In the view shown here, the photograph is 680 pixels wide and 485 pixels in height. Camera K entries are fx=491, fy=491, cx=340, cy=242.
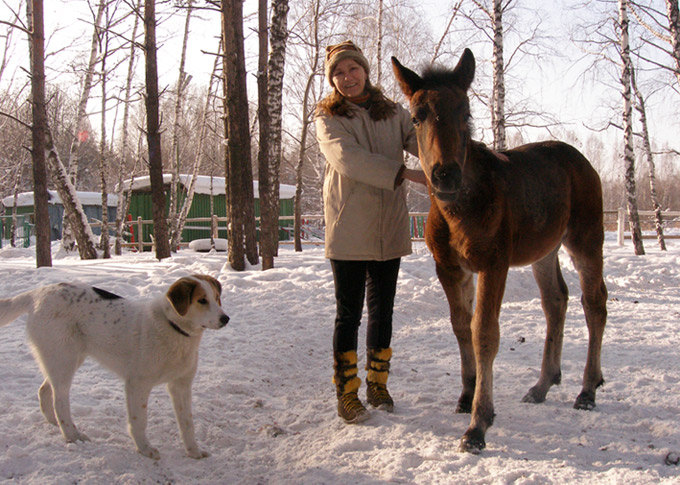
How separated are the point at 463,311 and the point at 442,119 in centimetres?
145

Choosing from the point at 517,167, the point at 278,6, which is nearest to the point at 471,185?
the point at 517,167

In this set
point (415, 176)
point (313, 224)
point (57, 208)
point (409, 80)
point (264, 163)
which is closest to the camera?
point (409, 80)

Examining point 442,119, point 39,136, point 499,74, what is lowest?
point 442,119

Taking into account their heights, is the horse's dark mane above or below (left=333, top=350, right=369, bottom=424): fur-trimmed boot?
above

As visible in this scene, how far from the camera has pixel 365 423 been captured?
11.4ft

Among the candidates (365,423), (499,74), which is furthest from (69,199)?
(499,74)

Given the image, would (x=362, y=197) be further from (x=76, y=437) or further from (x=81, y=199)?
(x=81, y=199)

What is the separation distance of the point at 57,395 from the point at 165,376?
67cm

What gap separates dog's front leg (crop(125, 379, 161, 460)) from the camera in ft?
9.76

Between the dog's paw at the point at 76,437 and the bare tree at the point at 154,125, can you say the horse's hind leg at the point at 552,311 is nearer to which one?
the dog's paw at the point at 76,437

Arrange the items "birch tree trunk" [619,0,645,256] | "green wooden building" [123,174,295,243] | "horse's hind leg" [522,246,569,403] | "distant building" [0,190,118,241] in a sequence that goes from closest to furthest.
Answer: "horse's hind leg" [522,246,569,403]
"birch tree trunk" [619,0,645,256]
"green wooden building" [123,174,295,243]
"distant building" [0,190,118,241]

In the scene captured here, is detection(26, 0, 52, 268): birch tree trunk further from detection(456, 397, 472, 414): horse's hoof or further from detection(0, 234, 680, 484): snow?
detection(456, 397, 472, 414): horse's hoof

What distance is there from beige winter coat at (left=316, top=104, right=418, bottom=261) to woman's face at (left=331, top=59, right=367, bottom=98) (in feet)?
0.44

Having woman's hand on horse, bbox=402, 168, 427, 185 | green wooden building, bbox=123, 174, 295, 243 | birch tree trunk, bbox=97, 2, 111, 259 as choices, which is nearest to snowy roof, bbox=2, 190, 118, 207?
green wooden building, bbox=123, 174, 295, 243
